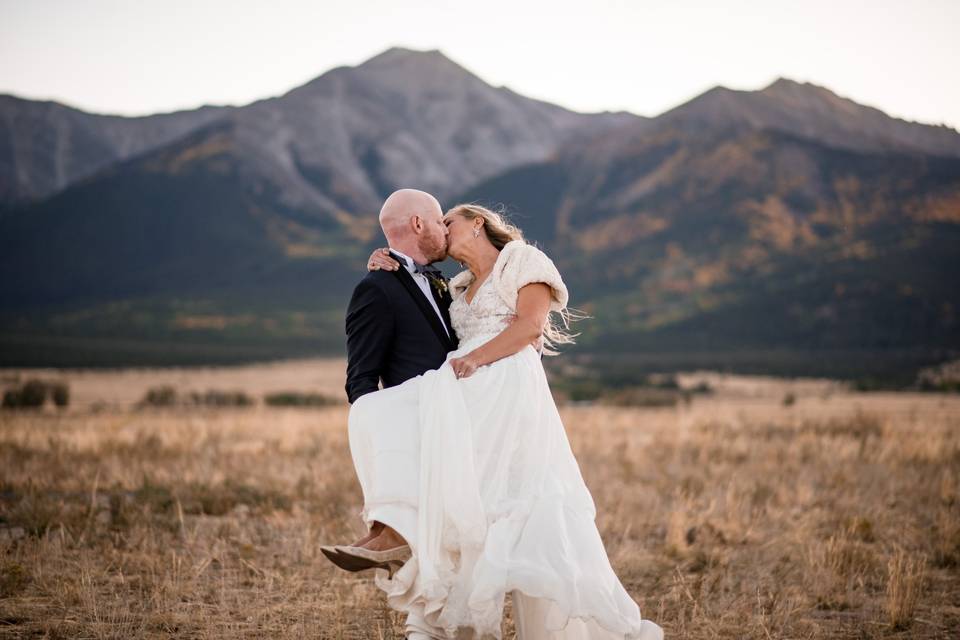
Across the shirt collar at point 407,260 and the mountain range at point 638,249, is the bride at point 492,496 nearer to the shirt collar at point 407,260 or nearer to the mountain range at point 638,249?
the shirt collar at point 407,260

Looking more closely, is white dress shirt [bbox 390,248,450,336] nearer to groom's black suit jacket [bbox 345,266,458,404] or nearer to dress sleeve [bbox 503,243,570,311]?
groom's black suit jacket [bbox 345,266,458,404]

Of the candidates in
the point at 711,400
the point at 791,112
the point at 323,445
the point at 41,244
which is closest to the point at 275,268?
the point at 41,244

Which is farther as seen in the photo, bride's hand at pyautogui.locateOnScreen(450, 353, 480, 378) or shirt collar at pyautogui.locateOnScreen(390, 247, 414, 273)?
shirt collar at pyautogui.locateOnScreen(390, 247, 414, 273)

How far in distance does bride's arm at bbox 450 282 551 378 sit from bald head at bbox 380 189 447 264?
56 centimetres

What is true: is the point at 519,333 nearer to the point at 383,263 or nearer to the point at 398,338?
the point at 398,338

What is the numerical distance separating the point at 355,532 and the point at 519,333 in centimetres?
348

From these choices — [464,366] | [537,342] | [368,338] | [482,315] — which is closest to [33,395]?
[368,338]

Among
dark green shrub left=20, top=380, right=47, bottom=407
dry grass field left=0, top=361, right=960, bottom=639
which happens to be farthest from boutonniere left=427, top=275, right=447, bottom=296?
dark green shrub left=20, top=380, right=47, bottom=407

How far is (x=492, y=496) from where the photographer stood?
454 centimetres

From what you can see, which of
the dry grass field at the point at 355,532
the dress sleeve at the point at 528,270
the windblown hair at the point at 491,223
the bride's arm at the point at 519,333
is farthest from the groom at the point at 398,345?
the dry grass field at the point at 355,532

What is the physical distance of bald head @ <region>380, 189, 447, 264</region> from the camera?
195 inches

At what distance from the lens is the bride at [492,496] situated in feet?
14.2

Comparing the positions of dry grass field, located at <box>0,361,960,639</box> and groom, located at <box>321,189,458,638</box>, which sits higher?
groom, located at <box>321,189,458,638</box>

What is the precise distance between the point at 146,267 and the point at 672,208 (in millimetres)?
91133
